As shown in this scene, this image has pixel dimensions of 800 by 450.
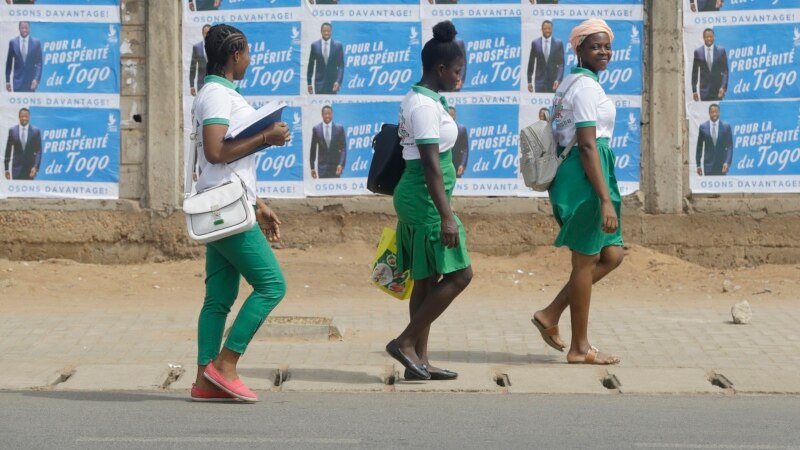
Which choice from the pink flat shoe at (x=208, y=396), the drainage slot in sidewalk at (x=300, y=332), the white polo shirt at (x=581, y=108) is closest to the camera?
Result: the pink flat shoe at (x=208, y=396)

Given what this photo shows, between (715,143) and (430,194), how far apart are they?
20.7ft

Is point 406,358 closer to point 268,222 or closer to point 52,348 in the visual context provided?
point 268,222

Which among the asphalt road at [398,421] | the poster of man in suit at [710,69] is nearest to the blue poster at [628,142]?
the poster of man in suit at [710,69]

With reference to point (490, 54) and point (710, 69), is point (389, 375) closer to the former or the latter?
point (490, 54)

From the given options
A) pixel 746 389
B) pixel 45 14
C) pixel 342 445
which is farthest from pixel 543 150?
pixel 45 14

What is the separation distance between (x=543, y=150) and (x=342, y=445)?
2933 millimetres

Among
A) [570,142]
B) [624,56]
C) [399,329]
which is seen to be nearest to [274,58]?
[624,56]

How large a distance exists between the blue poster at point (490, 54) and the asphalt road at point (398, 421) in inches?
240

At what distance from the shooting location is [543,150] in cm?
801

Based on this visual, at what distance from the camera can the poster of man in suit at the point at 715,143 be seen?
1264cm

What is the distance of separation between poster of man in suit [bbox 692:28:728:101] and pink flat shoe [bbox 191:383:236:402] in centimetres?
727

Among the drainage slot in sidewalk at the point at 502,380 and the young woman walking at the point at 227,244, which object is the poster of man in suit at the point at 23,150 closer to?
the young woman walking at the point at 227,244

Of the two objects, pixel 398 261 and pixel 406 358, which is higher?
A: pixel 398 261

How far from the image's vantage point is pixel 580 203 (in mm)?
7891
